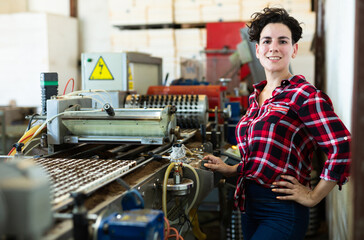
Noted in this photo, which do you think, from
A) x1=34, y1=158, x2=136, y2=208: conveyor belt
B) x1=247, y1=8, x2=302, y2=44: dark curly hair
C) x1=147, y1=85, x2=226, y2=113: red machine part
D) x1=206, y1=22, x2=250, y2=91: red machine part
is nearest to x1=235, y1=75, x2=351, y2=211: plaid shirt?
x1=247, y1=8, x2=302, y2=44: dark curly hair

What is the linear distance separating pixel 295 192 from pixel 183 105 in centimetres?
99

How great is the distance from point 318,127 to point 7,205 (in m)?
1.04

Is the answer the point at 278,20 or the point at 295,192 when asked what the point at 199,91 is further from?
the point at 295,192

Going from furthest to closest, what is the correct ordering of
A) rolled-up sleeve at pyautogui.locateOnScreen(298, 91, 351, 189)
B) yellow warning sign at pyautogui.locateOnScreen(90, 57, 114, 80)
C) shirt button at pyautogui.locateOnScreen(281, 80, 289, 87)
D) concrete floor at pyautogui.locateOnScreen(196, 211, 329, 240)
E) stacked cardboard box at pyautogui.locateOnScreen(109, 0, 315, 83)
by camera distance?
stacked cardboard box at pyautogui.locateOnScreen(109, 0, 315, 83) < concrete floor at pyautogui.locateOnScreen(196, 211, 329, 240) < yellow warning sign at pyautogui.locateOnScreen(90, 57, 114, 80) < shirt button at pyautogui.locateOnScreen(281, 80, 289, 87) < rolled-up sleeve at pyautogui.locateOnScreen(298, 91, 351, 189)

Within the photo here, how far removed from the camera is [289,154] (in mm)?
1474

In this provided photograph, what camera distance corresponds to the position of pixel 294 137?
1483mm

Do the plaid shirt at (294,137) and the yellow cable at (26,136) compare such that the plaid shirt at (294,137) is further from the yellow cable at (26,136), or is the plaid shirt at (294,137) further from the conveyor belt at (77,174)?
the yellow cable at (26,136)

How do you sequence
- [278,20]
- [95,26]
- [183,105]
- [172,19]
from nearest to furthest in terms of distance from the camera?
[278,20]
[183,105]
[172,19]
[95,26]

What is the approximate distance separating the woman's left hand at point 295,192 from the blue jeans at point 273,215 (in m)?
0.03

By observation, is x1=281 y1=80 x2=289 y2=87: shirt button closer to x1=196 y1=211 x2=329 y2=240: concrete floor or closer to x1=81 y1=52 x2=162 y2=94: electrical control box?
x1=81 y1=52 x2=162 y2=94: electrical control box

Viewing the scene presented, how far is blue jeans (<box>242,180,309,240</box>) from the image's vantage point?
145 cm

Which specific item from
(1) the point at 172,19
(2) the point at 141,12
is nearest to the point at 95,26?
(2) the point at 141,12

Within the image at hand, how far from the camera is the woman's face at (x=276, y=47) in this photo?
158cm

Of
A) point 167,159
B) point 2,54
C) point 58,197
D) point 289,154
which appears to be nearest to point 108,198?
point 58,197
